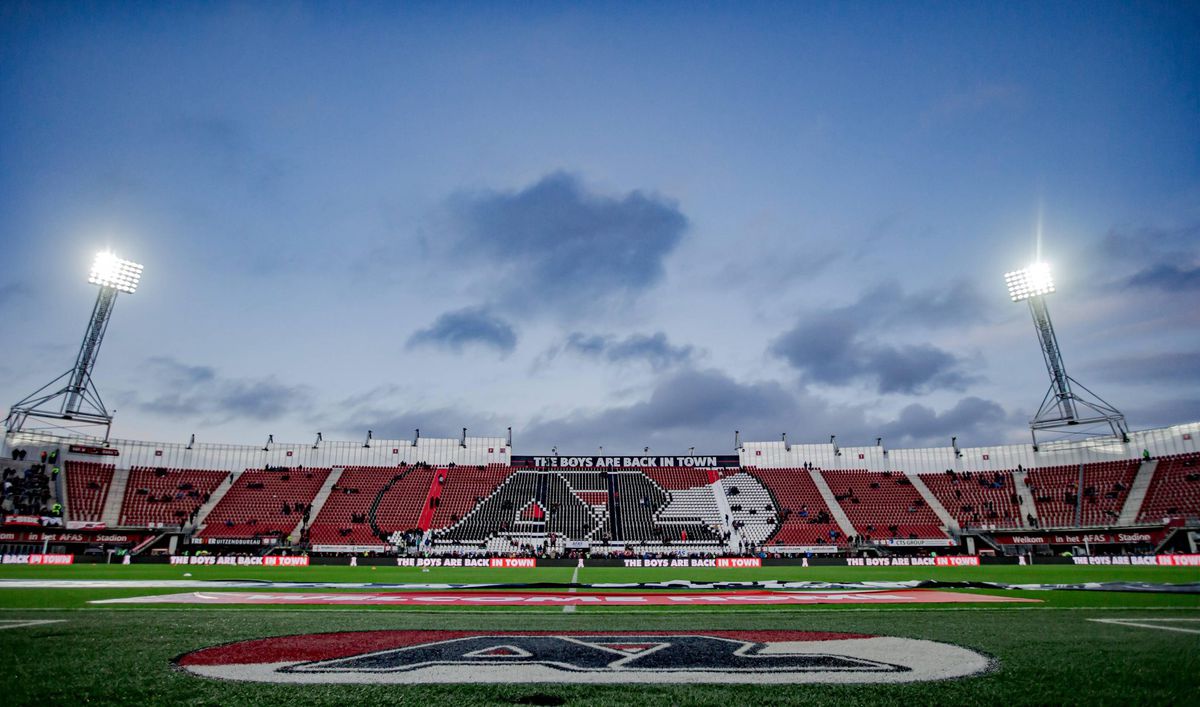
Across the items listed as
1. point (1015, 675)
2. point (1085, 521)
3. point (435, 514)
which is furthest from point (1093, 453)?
point (1015, 675)

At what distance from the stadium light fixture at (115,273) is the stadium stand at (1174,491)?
266 feet

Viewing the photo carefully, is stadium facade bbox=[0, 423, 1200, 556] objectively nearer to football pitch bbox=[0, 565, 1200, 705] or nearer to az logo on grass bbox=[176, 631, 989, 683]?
football pitch bbox=[0, 565, 1200, 705]

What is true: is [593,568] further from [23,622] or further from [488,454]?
[488,454]

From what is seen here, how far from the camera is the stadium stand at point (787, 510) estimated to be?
5206 centimetres

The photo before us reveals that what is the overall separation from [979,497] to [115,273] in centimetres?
7817

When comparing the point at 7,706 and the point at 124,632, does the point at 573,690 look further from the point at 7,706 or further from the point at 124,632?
the point at 124,632

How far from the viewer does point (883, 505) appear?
5944 cm

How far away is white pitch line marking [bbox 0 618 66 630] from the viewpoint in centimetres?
753

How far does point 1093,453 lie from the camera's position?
59156 millimetres

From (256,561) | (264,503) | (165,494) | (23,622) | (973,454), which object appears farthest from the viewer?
(973,454)

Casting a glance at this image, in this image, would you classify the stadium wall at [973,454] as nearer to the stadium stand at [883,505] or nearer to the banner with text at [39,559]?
the stadium stand at [883,505]

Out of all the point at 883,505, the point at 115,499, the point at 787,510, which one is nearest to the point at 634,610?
the point at 787,510

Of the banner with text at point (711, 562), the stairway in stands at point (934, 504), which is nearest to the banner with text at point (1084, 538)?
the stairway in stands at point (934, 504)

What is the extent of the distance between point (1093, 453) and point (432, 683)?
72.1 meters
